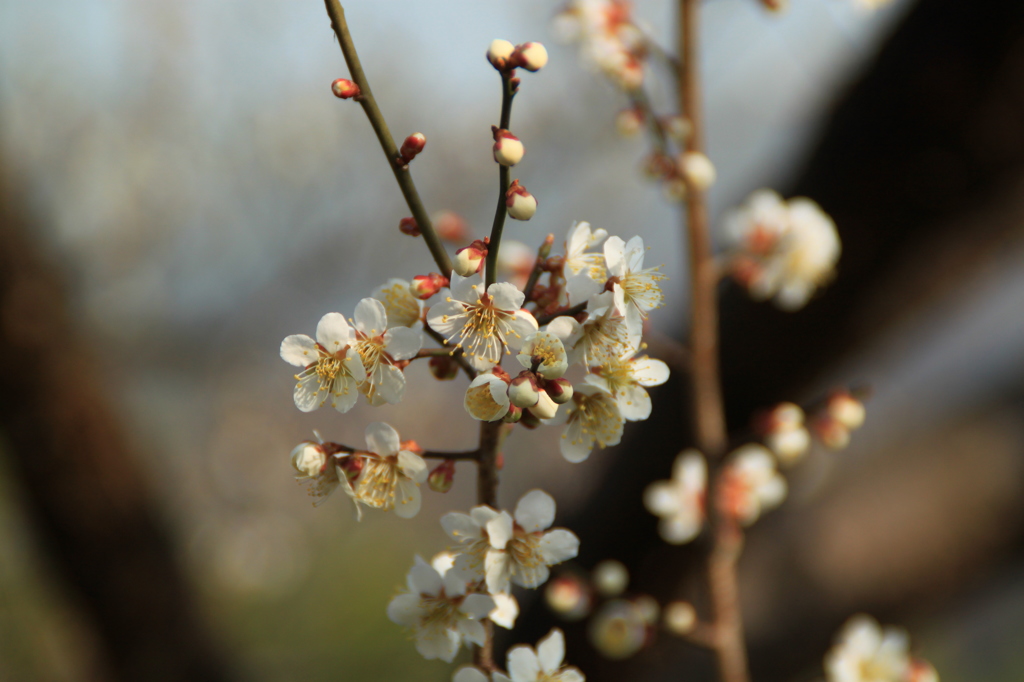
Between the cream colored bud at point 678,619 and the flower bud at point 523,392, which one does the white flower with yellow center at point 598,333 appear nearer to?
the flower bud at point 523,392

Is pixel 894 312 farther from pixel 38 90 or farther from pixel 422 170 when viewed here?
pixel 38 90

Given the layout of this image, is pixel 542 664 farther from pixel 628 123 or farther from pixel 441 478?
pixel 628 123

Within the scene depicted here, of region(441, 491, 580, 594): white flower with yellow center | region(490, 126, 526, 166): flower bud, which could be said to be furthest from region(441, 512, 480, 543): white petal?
region(490, 126, 526, 166): flower bud

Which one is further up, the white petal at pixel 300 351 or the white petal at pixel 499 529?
the white petal at pixel 300 351

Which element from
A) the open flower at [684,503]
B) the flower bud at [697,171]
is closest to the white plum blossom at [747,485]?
the open flower at [684,503]

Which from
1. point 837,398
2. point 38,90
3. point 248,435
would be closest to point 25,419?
point 837,398

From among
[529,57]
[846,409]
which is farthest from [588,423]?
[846,409]
